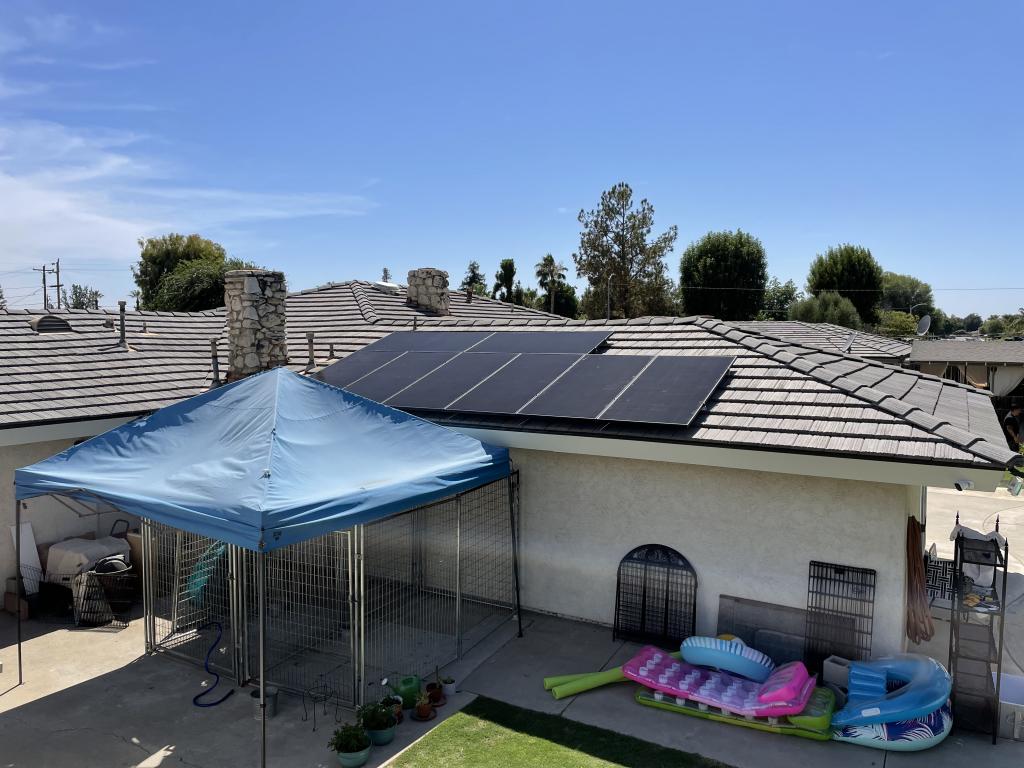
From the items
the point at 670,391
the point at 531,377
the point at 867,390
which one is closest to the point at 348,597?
the point at 531,377

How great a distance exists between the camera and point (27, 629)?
8648mm

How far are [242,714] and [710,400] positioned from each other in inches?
247

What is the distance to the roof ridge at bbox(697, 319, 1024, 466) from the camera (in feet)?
20.3

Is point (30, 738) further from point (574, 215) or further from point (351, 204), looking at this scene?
point (574, 215)

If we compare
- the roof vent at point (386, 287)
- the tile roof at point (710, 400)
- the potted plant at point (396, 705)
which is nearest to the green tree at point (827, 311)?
the roof vent at point (386, 287)

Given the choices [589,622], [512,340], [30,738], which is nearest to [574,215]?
[512,340]

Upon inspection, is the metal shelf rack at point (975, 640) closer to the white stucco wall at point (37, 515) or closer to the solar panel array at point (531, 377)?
the solar panel array at point (531, 377)

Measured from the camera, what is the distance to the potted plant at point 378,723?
609 centimetres

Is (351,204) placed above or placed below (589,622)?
above

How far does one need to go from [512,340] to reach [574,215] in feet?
145

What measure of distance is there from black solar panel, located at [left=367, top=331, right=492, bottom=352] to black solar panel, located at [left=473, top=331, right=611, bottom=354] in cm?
33

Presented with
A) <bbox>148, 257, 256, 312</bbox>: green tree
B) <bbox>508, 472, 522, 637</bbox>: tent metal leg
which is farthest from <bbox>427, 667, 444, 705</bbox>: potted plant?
Result: <bbox>148, 257, 256, 312</bbox>: green tree

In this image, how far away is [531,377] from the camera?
31.2 ft

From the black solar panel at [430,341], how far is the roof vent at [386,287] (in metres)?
6.03
